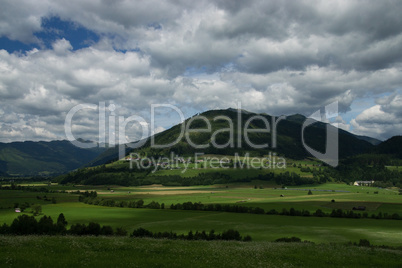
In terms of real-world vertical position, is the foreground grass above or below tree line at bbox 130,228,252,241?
above

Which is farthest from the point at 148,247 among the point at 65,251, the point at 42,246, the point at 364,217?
the point at 364,217

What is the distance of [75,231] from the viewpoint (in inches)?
1642

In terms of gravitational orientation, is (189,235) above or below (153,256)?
below

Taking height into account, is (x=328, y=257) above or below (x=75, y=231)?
above

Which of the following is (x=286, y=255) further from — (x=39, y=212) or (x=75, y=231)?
(x=39, y=212)

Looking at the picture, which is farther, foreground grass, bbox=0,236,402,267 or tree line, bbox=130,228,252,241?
tree line, bbox=130,228,252,241

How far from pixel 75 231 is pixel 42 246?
1993 centimetres

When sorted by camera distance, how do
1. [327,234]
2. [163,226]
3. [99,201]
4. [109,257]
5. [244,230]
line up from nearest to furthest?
[109,257]
[327,234]
[244,230]
[163,226]
[99,201]

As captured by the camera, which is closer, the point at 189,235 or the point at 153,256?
Result: the point at 153,256

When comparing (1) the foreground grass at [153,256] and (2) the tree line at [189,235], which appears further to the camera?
(2) the tree line at [189,235]

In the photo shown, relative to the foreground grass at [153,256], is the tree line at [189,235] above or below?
below

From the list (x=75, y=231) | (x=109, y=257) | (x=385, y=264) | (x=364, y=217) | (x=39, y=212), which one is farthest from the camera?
(x=39, y=212)

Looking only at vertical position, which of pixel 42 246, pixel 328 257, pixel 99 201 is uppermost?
pixel 42 246

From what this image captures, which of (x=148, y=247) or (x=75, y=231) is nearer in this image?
(x=148, y=247)
